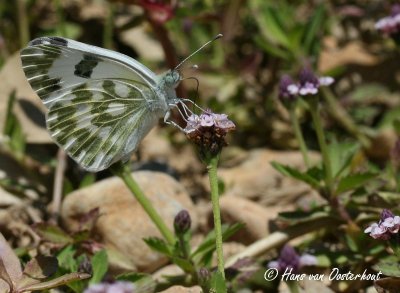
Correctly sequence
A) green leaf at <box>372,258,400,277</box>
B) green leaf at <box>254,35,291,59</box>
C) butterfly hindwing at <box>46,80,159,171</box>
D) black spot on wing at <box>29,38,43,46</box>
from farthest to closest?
green leaf at <box>254,35,291,59</box>
butterfly hindwing at <box>46,80,159,171</box>
black spot on wing at <box>29,38,43,46</box>
green leaf at <box>372,258,400,277</box>

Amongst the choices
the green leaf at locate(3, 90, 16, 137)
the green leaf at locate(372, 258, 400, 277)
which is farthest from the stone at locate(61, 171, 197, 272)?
the green leaf at locate(372, 258, 400, 277)

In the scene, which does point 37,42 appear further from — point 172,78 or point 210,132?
point 210,132

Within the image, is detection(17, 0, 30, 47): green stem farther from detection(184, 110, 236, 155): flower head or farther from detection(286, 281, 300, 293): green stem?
detection(286, 281, 300, 293): green stem

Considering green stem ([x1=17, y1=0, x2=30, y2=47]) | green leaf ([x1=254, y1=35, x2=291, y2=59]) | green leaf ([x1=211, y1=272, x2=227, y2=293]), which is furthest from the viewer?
green stem ([x1=17, y1=0, x2=30, y2=47])

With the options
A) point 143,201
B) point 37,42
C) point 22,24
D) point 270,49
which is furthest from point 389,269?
point 22,24

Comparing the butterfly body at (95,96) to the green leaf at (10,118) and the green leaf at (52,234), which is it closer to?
the green leaf at (52,234)

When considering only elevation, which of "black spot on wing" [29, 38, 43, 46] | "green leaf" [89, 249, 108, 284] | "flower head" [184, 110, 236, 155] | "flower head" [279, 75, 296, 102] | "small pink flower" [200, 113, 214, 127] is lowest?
"green leaf" [89, 249, 108, 284]
